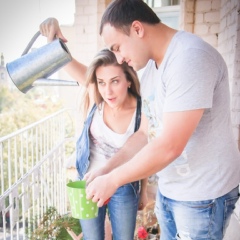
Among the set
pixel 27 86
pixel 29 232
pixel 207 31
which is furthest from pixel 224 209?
pixel 207 31

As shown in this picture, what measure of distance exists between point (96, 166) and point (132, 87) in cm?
43

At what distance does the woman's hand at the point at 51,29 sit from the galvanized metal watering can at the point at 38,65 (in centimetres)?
8

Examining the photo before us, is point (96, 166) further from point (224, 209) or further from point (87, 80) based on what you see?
point (224, 209)

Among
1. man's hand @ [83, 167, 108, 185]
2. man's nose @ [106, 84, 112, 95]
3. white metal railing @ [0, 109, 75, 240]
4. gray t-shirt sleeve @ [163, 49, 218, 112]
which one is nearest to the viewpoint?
gray t-shirt sleeve @ [163, 49, 218, 112]

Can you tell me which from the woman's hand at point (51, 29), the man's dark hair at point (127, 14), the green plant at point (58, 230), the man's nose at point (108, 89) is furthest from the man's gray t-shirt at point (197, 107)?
the green plant at point (58, 230)

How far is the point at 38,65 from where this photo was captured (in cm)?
135

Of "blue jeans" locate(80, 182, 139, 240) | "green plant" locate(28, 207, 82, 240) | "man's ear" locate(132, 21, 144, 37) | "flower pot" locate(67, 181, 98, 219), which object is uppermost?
"man's ear" locate(132, 21, 144, 37)

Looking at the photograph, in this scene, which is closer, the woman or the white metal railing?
the woman

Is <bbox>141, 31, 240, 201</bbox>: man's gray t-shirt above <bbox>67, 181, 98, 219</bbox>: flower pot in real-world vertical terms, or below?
above

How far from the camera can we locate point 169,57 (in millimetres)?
865

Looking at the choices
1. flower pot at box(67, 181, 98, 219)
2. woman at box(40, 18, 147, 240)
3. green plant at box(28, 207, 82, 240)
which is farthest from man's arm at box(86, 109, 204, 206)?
green plant at box(28, 207, 82, 240)

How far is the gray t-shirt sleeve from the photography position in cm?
78

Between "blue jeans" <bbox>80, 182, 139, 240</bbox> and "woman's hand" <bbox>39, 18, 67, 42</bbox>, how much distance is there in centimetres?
76

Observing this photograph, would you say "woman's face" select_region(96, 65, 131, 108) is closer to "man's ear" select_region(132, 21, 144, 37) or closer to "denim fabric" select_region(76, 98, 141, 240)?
"denim fabric" select_region(76, 98, 141, 240)
